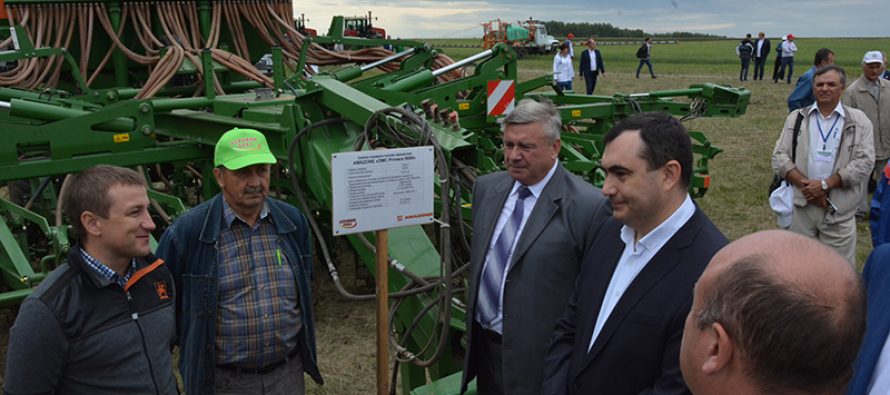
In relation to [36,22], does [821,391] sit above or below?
below

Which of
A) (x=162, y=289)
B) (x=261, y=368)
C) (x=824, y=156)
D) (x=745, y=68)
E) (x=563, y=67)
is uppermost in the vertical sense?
(x=563, y=67)

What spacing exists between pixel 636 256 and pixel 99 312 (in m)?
1.65

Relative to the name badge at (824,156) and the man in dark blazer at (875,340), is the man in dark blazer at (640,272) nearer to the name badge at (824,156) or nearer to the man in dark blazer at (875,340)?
the man in dark blazer at (875,340)

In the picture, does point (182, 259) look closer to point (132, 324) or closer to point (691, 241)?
point (132, 324)

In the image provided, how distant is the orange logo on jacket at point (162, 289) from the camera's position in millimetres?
2232

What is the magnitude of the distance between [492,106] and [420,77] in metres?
0.72

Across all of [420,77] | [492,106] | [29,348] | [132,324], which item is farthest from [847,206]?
[29,348]

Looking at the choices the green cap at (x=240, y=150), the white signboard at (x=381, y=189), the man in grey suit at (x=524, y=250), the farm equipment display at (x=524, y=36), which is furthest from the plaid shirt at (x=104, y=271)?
the farm equipment display at (x=524, y=36)

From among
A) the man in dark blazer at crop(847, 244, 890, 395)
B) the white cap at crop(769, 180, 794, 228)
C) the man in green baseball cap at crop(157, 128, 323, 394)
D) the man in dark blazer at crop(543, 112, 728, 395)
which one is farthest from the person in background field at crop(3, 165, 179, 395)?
the white cap at crop(769, 180, 794, 228)

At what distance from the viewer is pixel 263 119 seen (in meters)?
4.52

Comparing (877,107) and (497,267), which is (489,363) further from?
(877,107)

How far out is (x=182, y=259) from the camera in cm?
251

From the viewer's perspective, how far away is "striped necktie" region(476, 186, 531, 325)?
8.49 ft

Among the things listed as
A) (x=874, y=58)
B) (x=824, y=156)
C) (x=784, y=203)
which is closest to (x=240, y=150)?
(x=784, y=203)
